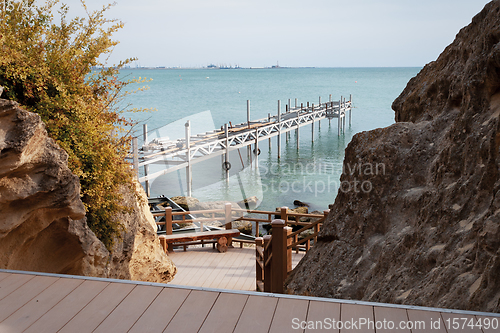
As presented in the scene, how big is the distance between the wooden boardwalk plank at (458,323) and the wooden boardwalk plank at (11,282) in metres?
2.38

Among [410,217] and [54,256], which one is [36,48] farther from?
[410,217]

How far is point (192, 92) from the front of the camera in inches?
3351

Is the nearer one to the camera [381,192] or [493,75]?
[493,75]

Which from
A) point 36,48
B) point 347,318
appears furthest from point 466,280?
point 36,48

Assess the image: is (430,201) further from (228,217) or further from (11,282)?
(228,217)

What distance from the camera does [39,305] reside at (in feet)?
7.58

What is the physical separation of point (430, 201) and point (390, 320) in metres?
1.27

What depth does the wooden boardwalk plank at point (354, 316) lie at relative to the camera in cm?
199

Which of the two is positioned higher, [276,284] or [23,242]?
[23,242]

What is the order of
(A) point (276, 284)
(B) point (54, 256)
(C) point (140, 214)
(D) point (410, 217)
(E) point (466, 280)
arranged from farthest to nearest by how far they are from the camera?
(C) point (140, 214) → (A) point (276, 284) → (B) point (54, 256) → (D) point (410, 217) → (E) point (466, 280)

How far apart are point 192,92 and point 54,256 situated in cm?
8313

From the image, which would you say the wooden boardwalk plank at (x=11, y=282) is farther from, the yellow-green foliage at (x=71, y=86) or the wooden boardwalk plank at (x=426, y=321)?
the wooden boardwalk plank at (x=426, y=321)

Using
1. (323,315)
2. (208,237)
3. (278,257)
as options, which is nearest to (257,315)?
(323,315)

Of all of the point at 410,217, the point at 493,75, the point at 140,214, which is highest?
the point at 493,75
